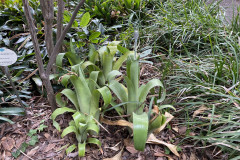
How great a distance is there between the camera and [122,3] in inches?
121

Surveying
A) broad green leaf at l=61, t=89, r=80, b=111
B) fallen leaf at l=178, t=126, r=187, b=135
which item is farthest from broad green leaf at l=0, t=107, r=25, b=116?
fallen leaf at l=178, t=126, r=187, b=135

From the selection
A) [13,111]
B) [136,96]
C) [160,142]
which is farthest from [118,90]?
[13,111]

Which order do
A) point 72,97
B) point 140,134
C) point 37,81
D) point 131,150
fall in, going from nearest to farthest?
point 140,134, point 131,150, point 72,97, point 37,81

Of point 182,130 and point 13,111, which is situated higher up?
point 13,111

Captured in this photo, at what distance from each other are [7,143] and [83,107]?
0.63 meters

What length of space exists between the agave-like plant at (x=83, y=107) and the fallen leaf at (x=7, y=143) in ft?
1.21

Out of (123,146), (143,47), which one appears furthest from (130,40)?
(123,146)

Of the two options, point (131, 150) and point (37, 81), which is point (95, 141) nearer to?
point (131, 150)

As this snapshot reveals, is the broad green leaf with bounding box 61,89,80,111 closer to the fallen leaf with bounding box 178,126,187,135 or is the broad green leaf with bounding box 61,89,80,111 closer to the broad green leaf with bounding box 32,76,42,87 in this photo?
the broad green leaf with bounding box 32,76,42,87

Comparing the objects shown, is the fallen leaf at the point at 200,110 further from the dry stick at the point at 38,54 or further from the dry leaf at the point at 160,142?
the dry stick at the point at 38,54

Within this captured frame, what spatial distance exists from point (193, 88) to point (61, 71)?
3.93ft

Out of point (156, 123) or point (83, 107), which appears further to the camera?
point (83, 107)

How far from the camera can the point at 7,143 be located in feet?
4.46

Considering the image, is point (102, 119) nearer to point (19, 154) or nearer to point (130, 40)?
point (19, 154)
